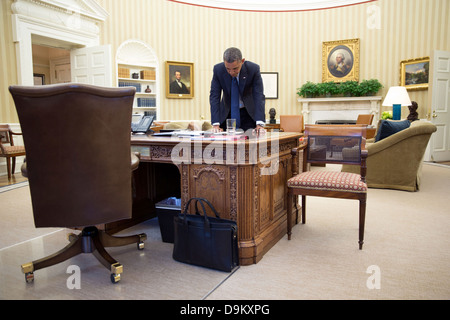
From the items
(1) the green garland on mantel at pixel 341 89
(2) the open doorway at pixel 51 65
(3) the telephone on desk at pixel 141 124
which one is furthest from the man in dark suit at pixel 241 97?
(2) the open doorway at pixel 51 65

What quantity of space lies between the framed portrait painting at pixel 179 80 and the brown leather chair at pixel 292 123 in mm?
2946

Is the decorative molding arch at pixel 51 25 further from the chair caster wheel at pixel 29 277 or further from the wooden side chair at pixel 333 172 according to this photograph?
the wooden side chair at pixel 333 172

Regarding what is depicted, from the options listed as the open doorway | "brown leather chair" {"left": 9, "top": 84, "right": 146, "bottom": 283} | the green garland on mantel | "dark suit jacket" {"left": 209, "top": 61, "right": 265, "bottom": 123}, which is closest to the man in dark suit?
"dark suit jacket" {"left": 209, "top": 61, "right": 265, "bottom": 123}

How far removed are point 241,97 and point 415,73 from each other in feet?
22.8

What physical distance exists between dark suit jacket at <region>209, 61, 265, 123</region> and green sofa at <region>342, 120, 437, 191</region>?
2276 millimetres

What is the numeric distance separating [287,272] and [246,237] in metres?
0.37

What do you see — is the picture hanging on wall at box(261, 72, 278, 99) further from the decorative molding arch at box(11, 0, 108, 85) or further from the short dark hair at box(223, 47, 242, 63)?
the short dark hair at box(223, 47, 242, 63)

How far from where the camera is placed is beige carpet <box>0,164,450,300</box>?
2.06 m

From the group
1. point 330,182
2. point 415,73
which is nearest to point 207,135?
point 330,182

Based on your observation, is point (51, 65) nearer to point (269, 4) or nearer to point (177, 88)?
point (177, 88)

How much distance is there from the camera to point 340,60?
30.8 feet
